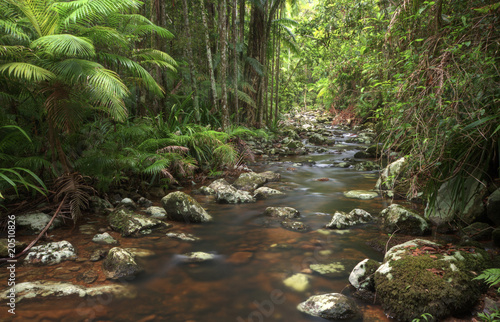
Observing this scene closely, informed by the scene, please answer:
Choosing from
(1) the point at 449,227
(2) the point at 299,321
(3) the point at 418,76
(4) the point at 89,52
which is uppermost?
(4) the point at 89,52

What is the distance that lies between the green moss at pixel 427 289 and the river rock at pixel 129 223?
2.88 m

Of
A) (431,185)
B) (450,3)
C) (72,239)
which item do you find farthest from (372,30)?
(72,239)

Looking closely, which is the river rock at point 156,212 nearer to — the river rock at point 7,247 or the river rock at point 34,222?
the river rock at point 34,222

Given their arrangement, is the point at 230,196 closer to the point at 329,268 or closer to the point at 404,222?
the point at 329,268

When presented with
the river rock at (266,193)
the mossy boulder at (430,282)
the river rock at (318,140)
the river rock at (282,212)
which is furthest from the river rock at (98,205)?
the river rock at (318,140)

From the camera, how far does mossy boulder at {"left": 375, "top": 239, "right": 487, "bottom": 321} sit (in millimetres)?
2131

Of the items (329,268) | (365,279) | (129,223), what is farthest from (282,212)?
(129,223)

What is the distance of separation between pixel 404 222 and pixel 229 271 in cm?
219

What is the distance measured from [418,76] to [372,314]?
7.25 feet

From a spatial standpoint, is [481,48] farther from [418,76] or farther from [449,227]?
[449,227]

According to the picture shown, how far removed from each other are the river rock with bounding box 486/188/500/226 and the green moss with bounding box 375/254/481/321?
37.6 inches

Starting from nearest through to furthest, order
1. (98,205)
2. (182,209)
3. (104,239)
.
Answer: (104,239) < (182,209) < (98,205)

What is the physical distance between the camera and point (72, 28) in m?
3.96

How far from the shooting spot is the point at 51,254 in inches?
120
